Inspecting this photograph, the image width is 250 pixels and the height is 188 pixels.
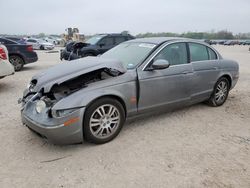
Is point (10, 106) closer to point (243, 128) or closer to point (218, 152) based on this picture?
point (218, 152)

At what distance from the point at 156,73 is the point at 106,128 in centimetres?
121

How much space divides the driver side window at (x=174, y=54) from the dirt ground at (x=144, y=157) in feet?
3.49

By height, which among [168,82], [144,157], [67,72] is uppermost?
[67,72]

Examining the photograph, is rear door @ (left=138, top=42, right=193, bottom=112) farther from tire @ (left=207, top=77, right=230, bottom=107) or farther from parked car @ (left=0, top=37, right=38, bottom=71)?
parked car @ (left=0, top=37, right=38, bottom=71)

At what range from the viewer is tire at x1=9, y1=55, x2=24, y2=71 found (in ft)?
31.1

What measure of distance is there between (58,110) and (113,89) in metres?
0.82

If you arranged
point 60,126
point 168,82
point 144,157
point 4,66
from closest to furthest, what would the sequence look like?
1. point 60,126
2. point 144,157
3. point 168,82
4. point 4,66

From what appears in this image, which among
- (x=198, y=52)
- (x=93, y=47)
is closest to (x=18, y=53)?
(x=93, y=47)

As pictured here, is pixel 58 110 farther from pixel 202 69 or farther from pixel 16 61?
pixel 16 61

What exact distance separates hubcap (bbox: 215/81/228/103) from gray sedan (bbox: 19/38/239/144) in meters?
0.43

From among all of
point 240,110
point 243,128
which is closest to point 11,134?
point 243,128

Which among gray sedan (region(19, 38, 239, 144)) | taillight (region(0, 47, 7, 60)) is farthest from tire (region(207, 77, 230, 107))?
taillight (region(0, 47, 7, 60))

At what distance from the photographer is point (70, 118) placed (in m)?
2.95

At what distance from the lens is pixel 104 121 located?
131 inches
